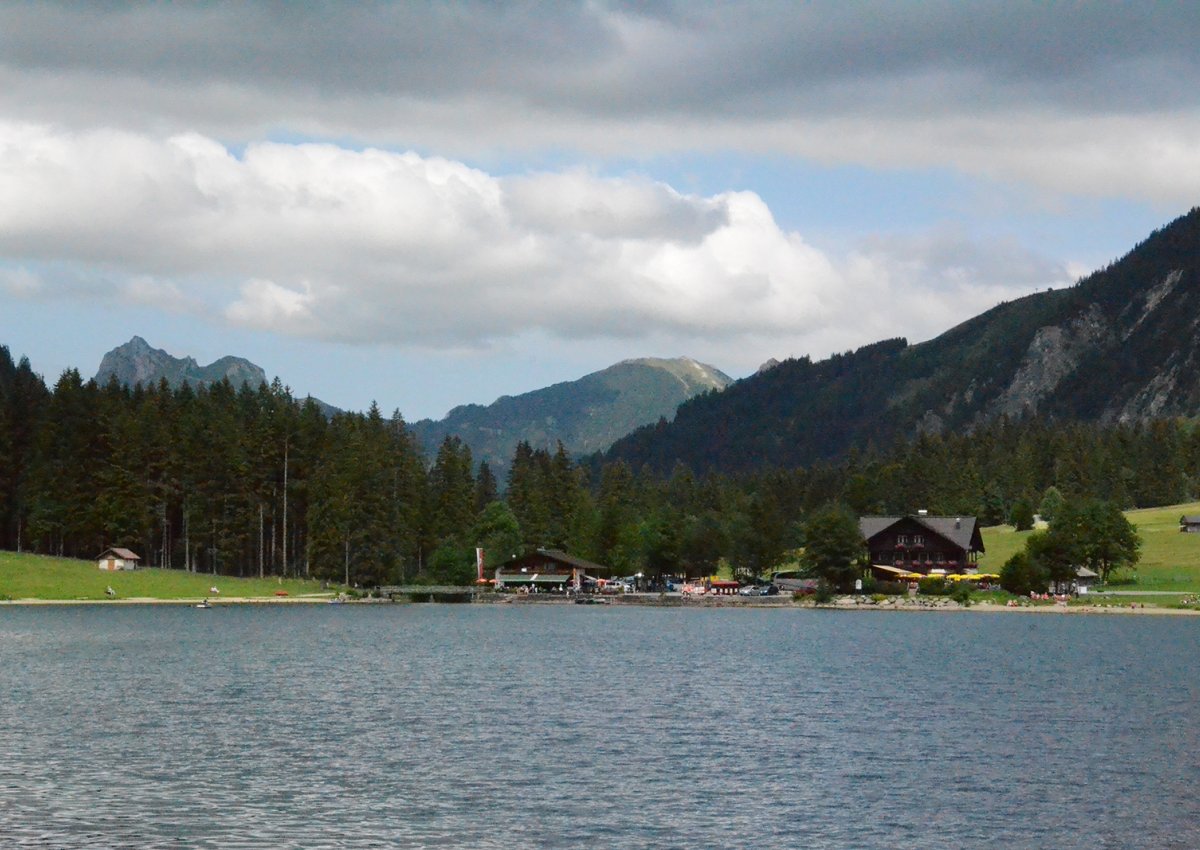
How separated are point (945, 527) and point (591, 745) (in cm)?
15303

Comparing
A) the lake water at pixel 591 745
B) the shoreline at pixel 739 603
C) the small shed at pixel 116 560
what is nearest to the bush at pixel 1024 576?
the shoreline at pixel 739 603

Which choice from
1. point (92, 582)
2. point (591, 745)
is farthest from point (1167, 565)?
point (591, 745)

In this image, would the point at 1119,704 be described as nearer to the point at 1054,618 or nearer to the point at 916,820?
the point at 916,820

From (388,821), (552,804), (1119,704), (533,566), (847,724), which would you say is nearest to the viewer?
(388,821)

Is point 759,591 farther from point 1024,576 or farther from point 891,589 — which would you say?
point 1024,576

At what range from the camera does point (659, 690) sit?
7000cm

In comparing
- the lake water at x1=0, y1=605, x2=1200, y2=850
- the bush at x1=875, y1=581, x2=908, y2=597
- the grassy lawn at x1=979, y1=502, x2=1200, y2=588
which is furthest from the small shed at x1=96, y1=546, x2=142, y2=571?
the grassy lawn at x1=979, y1=502, x2=1200, y2=588

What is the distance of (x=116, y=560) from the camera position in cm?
15375

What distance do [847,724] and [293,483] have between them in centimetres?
12617

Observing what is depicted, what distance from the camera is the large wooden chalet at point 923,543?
19425 centimetres

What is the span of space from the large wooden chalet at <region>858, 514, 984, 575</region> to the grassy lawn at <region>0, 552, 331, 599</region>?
81801 mm

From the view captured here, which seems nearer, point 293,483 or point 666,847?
point 666,847

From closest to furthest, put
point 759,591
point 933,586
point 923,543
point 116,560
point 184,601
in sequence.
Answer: point 184,601, point 116,560, point 933,586, point 759,591, point 923,543

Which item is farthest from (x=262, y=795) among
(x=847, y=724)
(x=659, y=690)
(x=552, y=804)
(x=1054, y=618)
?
(x=1054, y=618)
